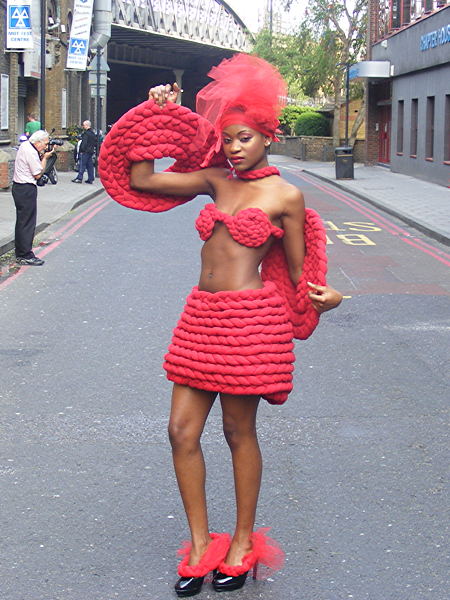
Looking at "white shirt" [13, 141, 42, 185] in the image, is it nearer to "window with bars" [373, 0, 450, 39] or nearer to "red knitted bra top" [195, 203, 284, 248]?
"red knitted bra top" [195, 203, 284, 248]

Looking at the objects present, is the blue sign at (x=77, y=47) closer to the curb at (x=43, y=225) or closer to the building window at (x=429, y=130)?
the curb at (x=43, y=225)

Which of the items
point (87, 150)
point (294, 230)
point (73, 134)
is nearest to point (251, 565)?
point (294, 230)

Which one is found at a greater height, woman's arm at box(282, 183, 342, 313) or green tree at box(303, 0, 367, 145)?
green tree at box(303, 0, 367, 145)

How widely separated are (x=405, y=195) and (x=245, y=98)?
24137mm

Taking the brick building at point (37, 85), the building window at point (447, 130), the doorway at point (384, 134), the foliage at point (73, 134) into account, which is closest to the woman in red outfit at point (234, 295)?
the brick building at point (37, 85)

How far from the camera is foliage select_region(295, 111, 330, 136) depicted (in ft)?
182

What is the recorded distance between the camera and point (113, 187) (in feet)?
13.5

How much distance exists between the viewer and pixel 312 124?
55.7m

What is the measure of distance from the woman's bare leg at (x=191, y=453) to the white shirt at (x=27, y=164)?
947cm

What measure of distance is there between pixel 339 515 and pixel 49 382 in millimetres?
3161

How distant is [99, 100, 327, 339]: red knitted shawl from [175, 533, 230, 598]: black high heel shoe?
0.88 metres

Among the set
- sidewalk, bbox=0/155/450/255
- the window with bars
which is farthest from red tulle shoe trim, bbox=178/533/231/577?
the window with bars

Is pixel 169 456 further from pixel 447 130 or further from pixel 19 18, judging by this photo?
pixel 447 130

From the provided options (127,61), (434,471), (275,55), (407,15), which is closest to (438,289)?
(434,471)
